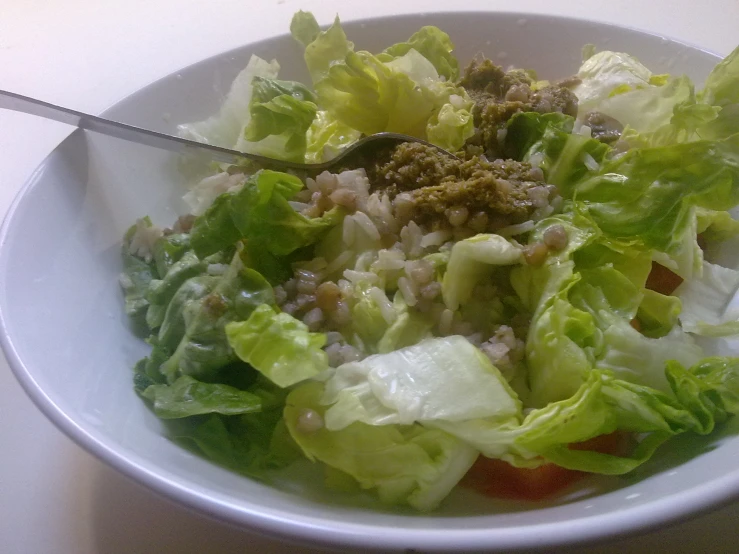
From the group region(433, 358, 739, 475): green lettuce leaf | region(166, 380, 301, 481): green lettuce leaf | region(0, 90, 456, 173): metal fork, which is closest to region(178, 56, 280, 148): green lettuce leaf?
region(0, 90, 456, 173): metal fork

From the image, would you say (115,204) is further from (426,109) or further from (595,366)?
(595,366)

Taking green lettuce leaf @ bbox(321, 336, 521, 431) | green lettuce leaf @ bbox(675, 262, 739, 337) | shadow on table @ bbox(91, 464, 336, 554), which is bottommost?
shadow on table @ bbox(91, 464, 336, 554)

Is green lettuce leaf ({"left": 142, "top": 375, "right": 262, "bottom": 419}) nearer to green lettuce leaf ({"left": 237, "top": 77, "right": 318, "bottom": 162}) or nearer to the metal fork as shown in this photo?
the metal fork

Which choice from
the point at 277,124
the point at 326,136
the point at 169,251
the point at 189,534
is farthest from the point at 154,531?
the point at 326,136

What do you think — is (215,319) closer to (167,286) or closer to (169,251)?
(167,286)

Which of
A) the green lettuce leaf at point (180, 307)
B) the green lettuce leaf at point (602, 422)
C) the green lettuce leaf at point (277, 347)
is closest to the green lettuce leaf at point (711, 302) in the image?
the green lettuce leaf at point (602, 422)

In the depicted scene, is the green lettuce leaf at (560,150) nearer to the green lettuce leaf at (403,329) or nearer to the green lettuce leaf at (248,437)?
the green lettuce leaf at (403,329)

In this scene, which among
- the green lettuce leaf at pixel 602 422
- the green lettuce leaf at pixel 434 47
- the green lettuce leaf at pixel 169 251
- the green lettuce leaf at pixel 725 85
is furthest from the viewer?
the green lettuce leaf at pixel 434 47
